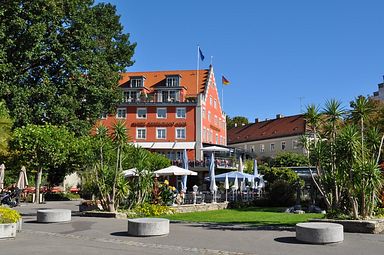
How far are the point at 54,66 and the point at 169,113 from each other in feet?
96.9

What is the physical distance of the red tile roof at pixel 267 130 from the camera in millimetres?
79188

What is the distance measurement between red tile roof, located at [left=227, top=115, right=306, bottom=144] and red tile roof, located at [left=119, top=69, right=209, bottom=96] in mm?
18347

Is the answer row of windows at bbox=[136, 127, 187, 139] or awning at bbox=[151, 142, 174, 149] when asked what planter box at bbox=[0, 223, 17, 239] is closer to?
awning at bbox=[151, 142, 174, 149]

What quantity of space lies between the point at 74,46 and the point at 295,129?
161 ft

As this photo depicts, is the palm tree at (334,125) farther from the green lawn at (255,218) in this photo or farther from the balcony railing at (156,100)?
the balcony railing at (156,100)

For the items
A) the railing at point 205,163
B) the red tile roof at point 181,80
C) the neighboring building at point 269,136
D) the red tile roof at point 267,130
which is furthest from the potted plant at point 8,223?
the red tile roof at point 267,130

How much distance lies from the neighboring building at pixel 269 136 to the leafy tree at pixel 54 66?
41.5 m

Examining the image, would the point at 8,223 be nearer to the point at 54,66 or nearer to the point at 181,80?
the point at 54,66

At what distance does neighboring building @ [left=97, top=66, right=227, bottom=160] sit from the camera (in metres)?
64.7

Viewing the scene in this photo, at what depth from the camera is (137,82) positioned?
68.5 metres

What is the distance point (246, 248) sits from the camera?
1242cm

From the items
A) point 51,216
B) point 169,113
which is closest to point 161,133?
point 169,113

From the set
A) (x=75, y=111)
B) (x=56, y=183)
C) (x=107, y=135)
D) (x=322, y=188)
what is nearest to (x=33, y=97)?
(x=75, y=111)

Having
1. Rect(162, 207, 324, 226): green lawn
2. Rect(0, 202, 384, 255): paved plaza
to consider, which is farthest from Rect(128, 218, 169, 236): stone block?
Rect(162, 207, 324, 226): green lawn
